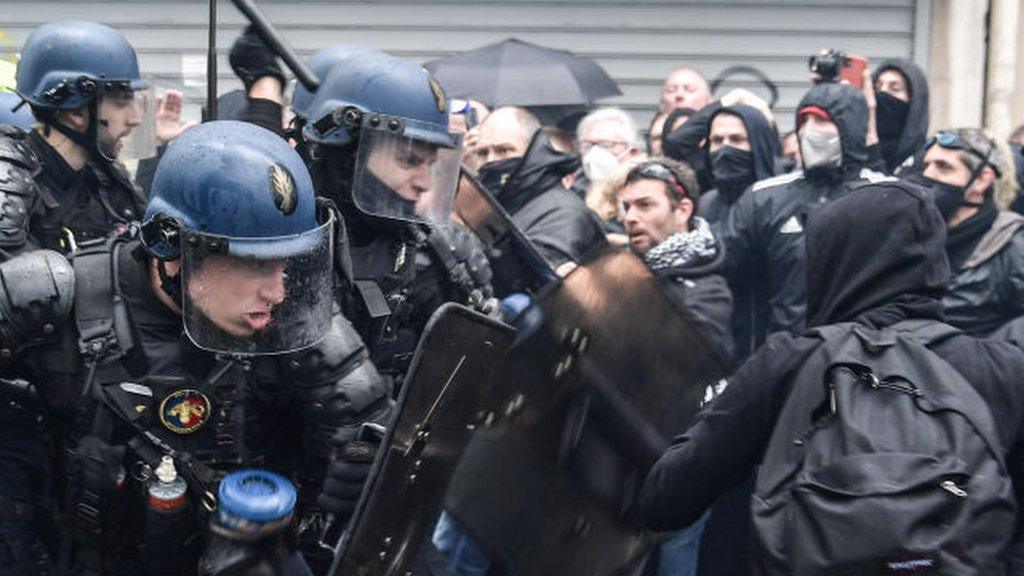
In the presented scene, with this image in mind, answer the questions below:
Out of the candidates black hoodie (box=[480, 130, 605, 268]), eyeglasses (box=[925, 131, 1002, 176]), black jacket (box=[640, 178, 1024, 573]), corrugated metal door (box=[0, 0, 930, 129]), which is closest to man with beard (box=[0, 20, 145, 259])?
black hoodie (box=[480, 130, 605, 268])

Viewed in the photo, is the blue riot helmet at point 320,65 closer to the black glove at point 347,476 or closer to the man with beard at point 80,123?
the man with beard at point 80,123

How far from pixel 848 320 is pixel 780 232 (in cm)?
290

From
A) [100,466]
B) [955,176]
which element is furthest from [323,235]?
Answer: [955,176]

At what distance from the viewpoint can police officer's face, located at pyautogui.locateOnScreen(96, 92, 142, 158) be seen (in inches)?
220

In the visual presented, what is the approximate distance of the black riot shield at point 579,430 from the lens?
3605mm

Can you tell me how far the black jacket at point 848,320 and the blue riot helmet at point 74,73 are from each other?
2.80m

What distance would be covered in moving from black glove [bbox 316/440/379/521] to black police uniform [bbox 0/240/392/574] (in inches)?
2.4

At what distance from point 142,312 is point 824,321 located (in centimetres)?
145

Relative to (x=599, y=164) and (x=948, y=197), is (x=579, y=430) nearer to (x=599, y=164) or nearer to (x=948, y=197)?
(x=948, y=197)

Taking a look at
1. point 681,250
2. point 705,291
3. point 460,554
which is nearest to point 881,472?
point 460,554

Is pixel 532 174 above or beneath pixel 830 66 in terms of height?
beneath

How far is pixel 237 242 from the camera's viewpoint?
3525mm

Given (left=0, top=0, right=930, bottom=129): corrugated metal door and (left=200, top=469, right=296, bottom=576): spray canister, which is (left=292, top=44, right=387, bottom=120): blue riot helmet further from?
(left=0, top=0, right=930, bottom=129): corrugated metal door

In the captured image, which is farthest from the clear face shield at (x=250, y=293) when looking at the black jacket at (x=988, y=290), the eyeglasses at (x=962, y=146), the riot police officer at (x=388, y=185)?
the eyeglasses at (x=962, y=146)
